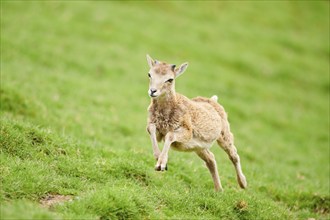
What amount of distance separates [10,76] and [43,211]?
12.3 metres

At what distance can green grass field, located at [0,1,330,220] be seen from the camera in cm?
988

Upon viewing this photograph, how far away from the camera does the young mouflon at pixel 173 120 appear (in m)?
10.2

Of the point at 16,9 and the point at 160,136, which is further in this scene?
the point at 16,9

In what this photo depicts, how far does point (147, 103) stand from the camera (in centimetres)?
2248

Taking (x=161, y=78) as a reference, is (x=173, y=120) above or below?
below

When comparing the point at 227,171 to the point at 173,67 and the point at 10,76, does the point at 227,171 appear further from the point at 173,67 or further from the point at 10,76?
the point at 10,76

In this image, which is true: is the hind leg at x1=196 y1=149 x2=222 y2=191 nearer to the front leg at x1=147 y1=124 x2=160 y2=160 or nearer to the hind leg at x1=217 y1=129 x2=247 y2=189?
the hind leg at x1=217 y1=129 x2=247 y2=189

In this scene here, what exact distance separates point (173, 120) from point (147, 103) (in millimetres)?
12045

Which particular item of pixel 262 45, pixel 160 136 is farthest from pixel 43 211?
pixel 262 45

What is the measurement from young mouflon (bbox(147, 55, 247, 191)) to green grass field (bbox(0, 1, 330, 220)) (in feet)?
3.36

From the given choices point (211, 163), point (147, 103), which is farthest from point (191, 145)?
point (147, 103)

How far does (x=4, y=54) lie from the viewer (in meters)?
22.1

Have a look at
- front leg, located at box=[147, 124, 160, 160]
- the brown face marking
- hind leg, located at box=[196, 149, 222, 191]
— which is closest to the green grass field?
hind leg, located at box=[196, 149, 222, 191]

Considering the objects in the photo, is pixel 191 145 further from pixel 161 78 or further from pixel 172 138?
pixel 161 78
